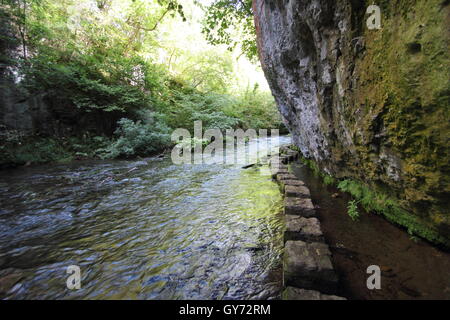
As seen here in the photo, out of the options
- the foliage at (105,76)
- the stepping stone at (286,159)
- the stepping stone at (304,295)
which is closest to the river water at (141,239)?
the stepping stone at (304,295)

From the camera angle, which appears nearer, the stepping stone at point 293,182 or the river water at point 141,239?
the river water at point 141,239

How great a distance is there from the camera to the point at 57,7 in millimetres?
8805

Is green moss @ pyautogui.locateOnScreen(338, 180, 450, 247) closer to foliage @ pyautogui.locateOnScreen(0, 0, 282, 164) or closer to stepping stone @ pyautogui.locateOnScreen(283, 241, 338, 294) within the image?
stepping stone @ pyautogui.locateOnScreen(283, 241, 338, 294)

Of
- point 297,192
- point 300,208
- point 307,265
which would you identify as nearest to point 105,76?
point 297,192

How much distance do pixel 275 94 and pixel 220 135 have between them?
6.04 meters

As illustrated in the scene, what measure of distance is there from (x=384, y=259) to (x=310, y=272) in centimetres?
81

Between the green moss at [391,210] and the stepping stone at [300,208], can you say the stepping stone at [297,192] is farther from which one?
the green moss at [391,210]

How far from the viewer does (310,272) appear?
1354mm

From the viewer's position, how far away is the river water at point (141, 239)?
150 cm

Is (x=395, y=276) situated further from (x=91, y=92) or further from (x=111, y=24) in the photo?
(x=111, y=24)

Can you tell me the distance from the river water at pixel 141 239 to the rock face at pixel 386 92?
1.28 metres

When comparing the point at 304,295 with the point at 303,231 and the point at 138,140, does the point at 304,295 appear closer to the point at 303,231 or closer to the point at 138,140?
the point at 303,231

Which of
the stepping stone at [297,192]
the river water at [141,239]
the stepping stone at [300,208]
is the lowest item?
the river water at [141,239]
